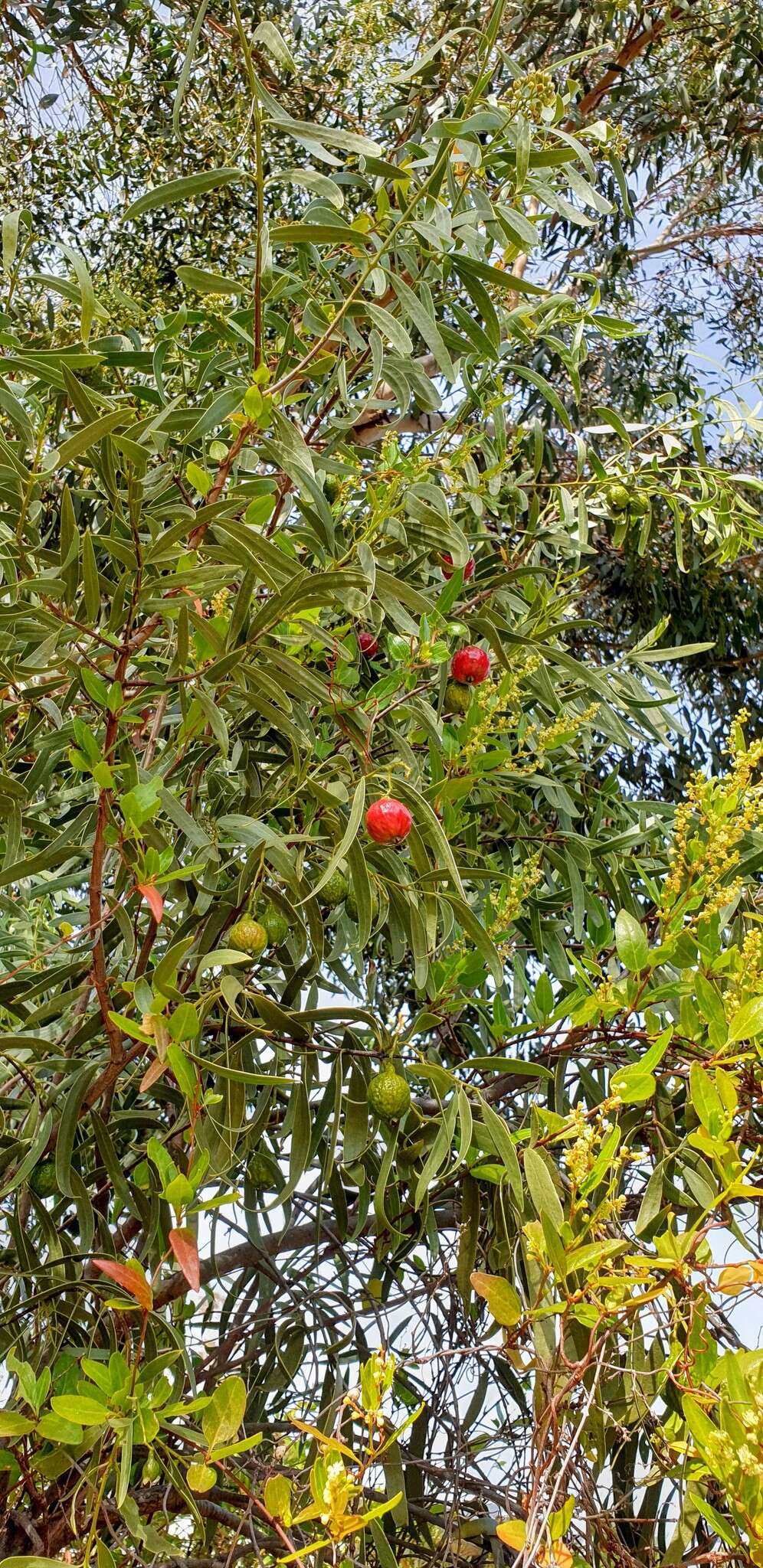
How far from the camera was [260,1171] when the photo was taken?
3.70 feet

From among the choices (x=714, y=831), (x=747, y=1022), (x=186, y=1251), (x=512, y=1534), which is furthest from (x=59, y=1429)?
(x=714, y=831)

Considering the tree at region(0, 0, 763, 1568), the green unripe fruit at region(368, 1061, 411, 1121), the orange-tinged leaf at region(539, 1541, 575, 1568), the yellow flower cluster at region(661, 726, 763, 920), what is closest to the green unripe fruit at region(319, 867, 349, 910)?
the tree at region(0, 0, 763, 1568)

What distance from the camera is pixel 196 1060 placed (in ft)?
2.45

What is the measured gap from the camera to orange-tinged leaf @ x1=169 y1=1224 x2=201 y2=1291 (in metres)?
0.67

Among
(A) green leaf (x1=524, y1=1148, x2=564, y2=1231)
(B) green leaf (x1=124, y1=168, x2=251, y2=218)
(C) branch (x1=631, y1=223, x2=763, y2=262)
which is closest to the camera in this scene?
(A) green leaf (x1=524, y1=1148, x2=564, y2=1231)

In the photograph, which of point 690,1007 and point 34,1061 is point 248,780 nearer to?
point 34,1061

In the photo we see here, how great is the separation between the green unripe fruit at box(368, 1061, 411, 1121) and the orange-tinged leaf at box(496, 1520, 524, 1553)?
0.29m

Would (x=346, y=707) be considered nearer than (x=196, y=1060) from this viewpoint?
No

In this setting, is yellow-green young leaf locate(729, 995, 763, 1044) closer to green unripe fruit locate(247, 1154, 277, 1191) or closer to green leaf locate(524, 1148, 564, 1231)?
green leaf locate(524, 1148, 564, 1231)

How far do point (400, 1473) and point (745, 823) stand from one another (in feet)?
1.87

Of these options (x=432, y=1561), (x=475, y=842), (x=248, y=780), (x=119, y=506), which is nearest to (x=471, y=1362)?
(x=432, y=1561)

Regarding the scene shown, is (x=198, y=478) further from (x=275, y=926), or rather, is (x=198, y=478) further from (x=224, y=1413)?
(x=224, y=1413)

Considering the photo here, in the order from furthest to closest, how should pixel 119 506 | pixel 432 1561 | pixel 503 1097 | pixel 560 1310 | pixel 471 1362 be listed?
pixel 471 1362
pixel 503 1097
pixel 432 1561
pixel 119 506
pixel 560 1310

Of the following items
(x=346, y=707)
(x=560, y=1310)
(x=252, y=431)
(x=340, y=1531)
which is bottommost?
(x=340, y=1531)
